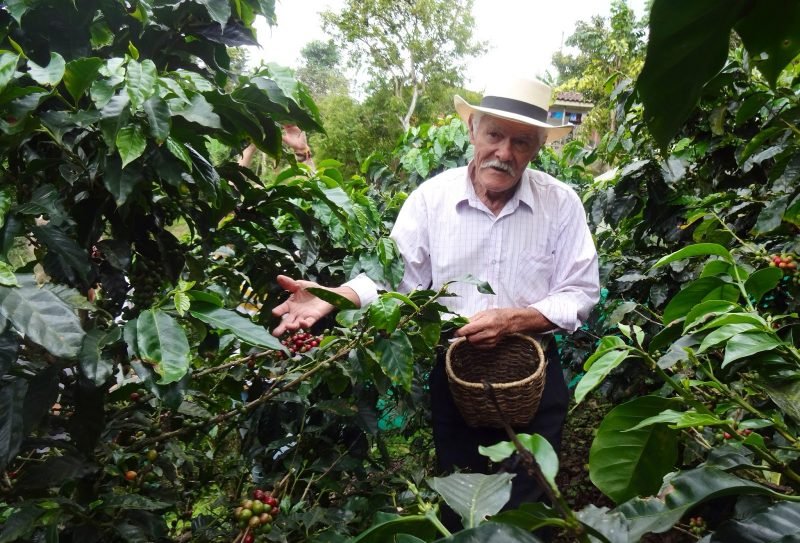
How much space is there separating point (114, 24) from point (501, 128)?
4.22 feet

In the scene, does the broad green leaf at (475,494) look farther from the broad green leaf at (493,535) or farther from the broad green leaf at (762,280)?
the broad green leaf at (762,280)

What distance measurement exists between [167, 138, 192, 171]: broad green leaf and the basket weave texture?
1.06 meters

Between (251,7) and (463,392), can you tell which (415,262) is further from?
(251,7)

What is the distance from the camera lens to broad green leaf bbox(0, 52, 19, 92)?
37.1 inches

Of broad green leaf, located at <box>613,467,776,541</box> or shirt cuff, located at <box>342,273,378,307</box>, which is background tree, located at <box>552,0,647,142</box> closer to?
shirt cuff, located at <box>342,273,378,307</box>

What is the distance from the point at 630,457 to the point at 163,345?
71cm

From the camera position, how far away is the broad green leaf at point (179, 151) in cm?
108

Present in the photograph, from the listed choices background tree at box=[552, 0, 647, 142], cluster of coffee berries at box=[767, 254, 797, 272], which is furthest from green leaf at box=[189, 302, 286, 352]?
background tree at box=[552, 0, 647, 142]

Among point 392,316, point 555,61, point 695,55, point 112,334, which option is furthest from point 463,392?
point 555,61

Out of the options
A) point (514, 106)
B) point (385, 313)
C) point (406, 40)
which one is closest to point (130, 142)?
point (385, 313)

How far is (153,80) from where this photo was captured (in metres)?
1.04

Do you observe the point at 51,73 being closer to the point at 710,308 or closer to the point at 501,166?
the point at 710,308

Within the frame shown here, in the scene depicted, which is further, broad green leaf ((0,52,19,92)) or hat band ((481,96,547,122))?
hat band ((481,96,547,122))

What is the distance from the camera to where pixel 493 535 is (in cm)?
42
